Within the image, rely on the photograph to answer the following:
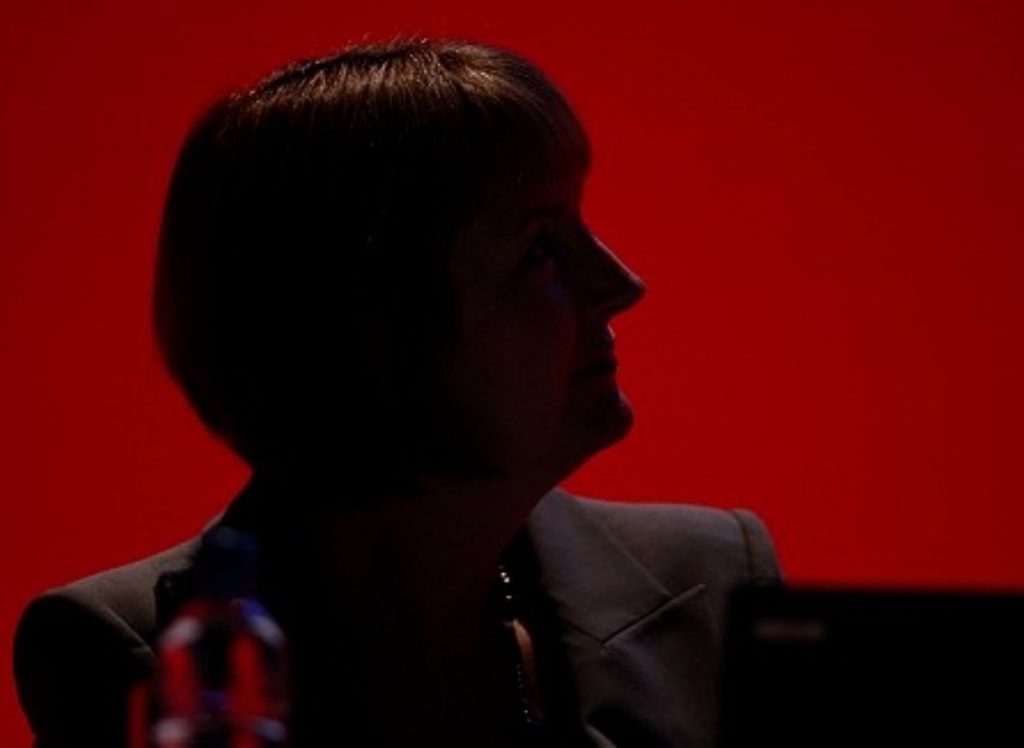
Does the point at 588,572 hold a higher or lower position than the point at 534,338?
lower

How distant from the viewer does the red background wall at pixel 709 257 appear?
1.59 meters

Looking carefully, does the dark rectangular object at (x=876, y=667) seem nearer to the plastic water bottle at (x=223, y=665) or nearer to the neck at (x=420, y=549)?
the plastic water bottle at (x=223, y=665)

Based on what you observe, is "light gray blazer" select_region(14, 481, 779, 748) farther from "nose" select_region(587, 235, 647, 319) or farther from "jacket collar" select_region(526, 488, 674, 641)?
"nose" select_region(587, 235, 647, 319)

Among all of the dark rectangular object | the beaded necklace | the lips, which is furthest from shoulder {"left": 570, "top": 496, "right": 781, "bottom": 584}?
the dark rectangular object

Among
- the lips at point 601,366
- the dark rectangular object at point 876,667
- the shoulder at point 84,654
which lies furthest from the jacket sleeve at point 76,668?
the dark rectangular object at point 876,667

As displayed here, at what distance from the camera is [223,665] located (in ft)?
3.49

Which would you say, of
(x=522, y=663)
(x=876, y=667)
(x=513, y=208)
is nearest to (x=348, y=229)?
(x=513, y=208)

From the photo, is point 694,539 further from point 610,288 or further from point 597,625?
point 610,288

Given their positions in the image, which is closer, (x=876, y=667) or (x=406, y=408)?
(x=876, y=667)

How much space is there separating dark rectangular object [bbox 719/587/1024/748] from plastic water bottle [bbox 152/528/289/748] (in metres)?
0.26

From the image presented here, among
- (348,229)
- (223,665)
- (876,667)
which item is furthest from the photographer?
(348,229)

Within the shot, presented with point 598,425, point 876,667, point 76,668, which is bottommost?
point 76,668

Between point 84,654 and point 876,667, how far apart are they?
0.81 metres

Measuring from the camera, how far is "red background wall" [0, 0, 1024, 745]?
159 cm
